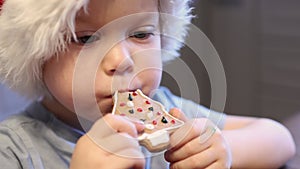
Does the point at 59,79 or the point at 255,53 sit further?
the point at 255,53

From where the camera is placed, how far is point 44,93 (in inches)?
25.7

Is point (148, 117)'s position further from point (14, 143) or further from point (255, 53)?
point (255, 53)

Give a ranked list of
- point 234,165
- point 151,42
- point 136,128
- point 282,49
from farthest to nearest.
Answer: point 282,49, point 234,165, point 151,42, point 136,128

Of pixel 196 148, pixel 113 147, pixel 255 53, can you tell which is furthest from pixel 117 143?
pixel 255 53

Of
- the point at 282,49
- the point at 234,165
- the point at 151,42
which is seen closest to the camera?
the point at 151,42

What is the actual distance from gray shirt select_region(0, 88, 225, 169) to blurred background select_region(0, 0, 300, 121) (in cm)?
71

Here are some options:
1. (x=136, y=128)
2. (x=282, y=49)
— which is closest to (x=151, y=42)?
(x=136, y=128)

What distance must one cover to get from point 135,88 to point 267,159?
0.27m

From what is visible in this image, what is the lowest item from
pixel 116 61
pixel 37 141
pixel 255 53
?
pixel 255 53

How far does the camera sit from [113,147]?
515 millimetres

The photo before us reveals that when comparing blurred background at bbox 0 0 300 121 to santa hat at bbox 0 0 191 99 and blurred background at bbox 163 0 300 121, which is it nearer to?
blurred background at bbox 163 0 300 121

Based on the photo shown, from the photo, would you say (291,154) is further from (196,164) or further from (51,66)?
(51,66)

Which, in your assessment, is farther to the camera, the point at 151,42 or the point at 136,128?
the point at 151,42

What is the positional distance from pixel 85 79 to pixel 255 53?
99 centimetres
